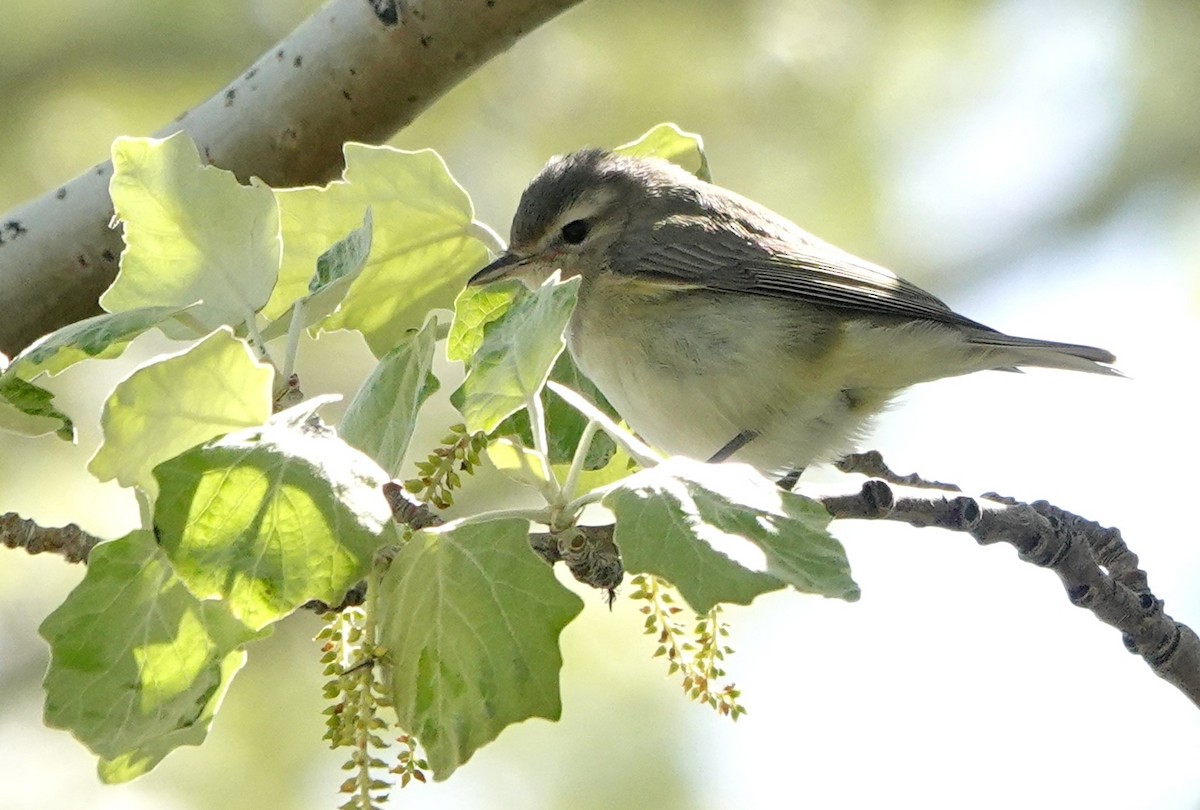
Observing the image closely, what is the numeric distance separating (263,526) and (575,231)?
1898 mm

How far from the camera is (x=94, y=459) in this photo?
47.6 inches

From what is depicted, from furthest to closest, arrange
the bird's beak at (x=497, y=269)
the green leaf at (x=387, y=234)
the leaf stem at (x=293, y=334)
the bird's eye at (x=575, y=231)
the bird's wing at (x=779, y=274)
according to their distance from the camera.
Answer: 1. the bird's eye at (x=575, y=231)
2. the bird's wing at (x=779, y=274)
3. the bird's beak at (x=497, y=269)
4. the green leaf at (x=387, y=234)
5. the leaf stem at (x=293, y=334)

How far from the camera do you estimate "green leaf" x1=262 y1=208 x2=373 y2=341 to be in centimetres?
144

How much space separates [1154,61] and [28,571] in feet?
12.9

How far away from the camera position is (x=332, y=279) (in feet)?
4.85

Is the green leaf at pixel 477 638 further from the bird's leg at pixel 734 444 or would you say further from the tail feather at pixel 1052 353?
the tail feather at pixel 1052 353

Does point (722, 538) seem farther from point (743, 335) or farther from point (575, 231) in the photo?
point (575, 231)

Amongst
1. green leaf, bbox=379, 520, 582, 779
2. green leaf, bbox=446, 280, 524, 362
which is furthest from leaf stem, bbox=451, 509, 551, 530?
green leaf, bbox=446, 280, 524, 362

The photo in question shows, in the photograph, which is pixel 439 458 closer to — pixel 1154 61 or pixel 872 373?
pixel 872 373

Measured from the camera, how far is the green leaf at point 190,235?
4.79ft

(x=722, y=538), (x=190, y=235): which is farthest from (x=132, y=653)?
(x=722, y=538)

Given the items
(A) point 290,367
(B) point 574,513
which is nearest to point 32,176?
(A) point 290,367

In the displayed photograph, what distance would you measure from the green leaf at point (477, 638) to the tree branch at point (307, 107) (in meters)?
1.23

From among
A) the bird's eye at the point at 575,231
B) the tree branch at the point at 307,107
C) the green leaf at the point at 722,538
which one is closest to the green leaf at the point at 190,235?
the green leaf at the point at 722,538
